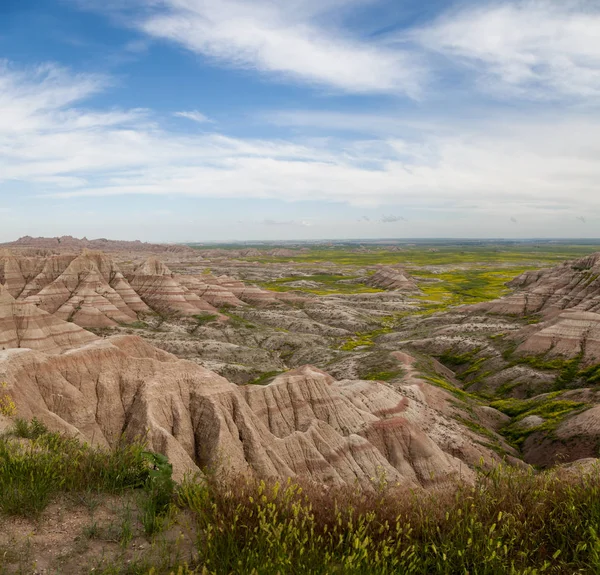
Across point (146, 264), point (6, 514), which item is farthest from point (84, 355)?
point (146, 264)

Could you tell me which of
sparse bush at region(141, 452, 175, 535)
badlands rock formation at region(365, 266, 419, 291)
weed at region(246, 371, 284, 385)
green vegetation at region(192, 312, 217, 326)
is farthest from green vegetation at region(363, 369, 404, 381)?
badlands rock formation at region(365, 266, 419, 291)

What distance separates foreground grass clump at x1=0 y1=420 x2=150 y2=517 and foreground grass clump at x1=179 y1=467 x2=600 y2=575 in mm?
1410

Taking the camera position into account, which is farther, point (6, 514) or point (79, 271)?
point (79, 271)

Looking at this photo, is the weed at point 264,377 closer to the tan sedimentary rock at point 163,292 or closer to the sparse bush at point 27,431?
the tan sedimentary rock at point 163,292

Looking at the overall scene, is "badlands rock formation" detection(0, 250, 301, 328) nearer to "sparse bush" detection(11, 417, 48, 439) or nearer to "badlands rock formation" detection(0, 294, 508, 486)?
"badlands rock formation" detection(0, 294, 508, 486)

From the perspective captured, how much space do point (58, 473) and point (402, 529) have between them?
5.82 m

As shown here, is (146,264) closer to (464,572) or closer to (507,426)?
(507,426)

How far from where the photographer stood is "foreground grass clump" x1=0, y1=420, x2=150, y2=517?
20.5ft

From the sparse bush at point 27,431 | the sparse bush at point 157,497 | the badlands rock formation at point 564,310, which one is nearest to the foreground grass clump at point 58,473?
the sparse bush at point 157,497

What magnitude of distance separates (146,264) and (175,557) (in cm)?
10561

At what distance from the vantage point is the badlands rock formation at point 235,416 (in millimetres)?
22125

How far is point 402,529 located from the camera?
18.6ft

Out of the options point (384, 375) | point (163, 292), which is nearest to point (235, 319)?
point (163, 292)

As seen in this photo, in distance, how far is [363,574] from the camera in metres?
4.98
